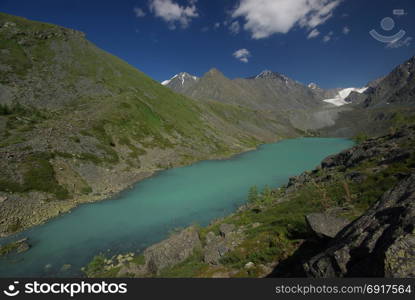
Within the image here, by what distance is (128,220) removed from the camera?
32.3 meters

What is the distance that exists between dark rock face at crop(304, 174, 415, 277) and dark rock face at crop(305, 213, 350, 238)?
2846 millimetres

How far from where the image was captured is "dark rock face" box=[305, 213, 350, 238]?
1114 centimetres

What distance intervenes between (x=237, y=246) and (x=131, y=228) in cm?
1908

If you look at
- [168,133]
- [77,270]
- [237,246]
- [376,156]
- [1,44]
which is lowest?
[77,270]

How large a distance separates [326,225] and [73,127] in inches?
2734

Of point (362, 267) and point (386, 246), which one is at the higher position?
point (386, 246)

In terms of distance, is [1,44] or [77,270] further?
[1,44]

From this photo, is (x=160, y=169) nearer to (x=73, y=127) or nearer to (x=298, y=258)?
(x=73, y=127)

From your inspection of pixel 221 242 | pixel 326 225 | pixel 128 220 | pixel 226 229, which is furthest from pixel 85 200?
pixel 326 225

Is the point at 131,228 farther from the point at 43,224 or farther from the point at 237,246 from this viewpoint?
the point at 237,246

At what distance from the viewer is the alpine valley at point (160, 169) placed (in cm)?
842

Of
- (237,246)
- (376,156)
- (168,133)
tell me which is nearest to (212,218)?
(237,246)

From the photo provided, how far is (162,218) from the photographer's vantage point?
32906mm

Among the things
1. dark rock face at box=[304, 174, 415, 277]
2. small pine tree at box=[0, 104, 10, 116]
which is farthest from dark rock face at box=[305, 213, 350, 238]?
small pine tree at box=[0, 104, 10, 116]
